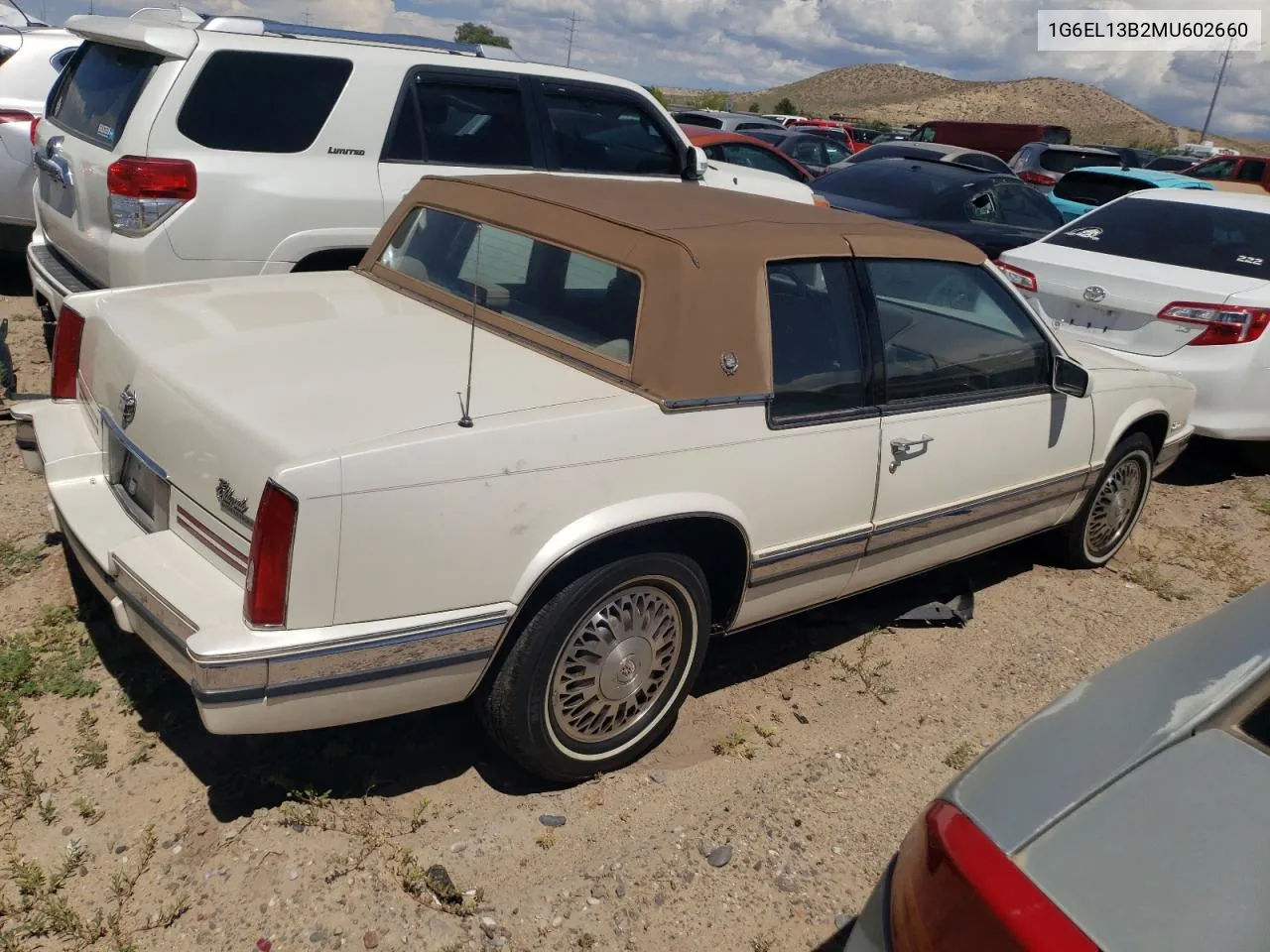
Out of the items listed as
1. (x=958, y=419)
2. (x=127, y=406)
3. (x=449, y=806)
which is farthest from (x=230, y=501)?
(x=958, y=419)

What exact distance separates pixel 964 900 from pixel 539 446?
1.53 metres

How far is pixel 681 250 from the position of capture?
3.27 m

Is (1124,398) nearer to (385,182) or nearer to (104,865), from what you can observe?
(385,182)

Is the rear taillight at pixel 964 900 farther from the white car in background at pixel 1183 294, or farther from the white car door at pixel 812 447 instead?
the white car in background at pixel 1183 294

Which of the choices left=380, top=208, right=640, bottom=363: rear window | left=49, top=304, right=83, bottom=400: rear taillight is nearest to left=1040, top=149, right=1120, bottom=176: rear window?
left=380, top=208, right=640, bottom=363: rear window

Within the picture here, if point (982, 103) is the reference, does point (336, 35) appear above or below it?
below

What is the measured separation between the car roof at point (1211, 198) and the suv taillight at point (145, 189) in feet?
20.3

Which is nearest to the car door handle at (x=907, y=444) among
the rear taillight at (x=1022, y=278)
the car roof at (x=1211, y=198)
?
the rear taillight at (x=1022, y=278)

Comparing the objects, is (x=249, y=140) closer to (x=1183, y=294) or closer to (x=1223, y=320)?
(x=1183, y=294)

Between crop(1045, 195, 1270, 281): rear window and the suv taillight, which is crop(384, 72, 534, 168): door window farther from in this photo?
crop(1045, 195, 1270, 281): rear window

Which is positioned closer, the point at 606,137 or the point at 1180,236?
the point at 606,137

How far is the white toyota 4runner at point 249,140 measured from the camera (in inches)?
203

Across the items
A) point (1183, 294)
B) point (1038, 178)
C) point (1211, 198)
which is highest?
point (1211, 198)

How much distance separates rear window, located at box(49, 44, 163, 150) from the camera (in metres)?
5.34
